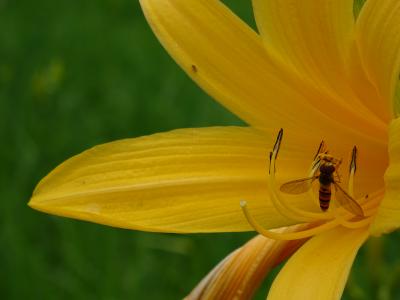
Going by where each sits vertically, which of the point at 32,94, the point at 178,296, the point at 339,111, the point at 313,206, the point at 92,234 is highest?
the point at 32,94

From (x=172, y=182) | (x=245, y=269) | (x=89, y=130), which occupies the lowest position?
(x=245, y=269)

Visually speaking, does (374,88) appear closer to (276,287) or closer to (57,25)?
(276,287)

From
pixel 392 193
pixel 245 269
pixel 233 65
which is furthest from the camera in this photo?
pixel 233 65

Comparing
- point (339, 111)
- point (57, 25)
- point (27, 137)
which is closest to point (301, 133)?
point (339, 111)

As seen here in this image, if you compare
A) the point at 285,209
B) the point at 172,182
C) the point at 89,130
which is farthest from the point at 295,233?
the point at 89,130

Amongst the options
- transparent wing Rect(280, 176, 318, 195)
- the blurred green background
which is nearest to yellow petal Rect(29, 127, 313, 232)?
transparent wing Rect(280, 176, 318, 195)

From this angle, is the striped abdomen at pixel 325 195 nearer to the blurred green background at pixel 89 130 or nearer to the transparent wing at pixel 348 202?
the transparent wing at pixel 348 202

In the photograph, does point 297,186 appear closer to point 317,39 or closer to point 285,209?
point 285,209
